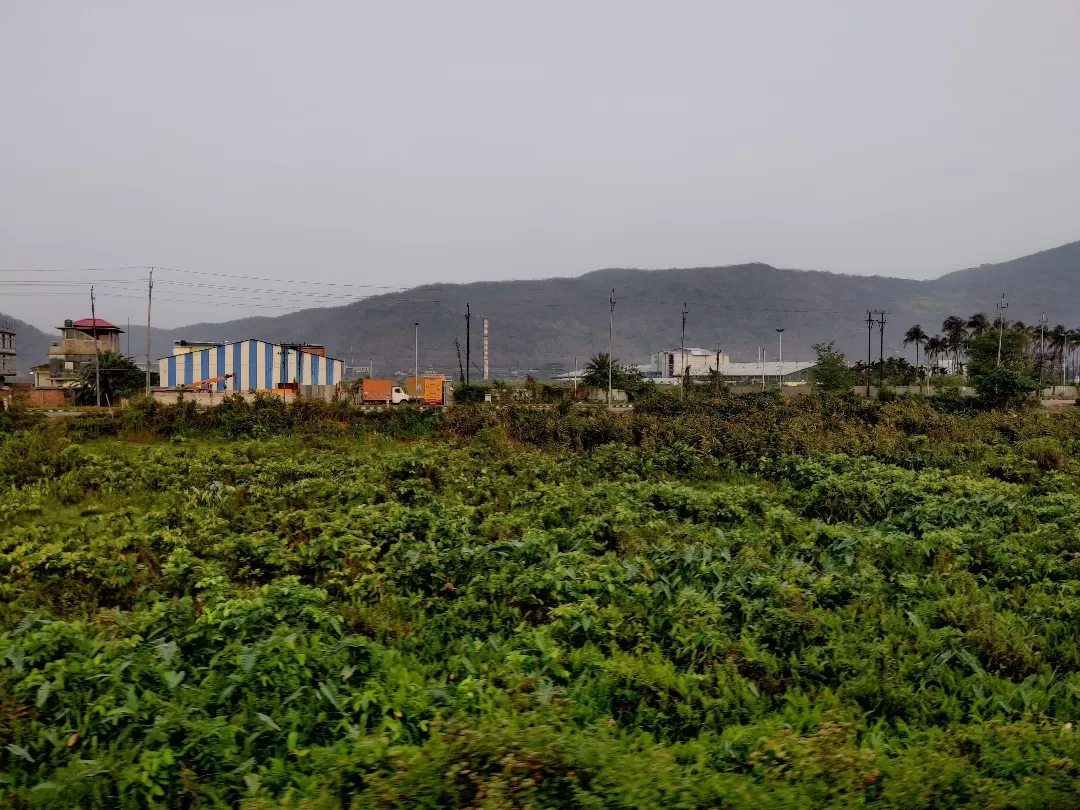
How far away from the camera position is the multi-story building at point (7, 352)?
57938 mm

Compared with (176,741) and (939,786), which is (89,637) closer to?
(176,741)

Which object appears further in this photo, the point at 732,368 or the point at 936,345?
the point at 732,368

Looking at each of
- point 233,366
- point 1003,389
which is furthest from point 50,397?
point 1003,389

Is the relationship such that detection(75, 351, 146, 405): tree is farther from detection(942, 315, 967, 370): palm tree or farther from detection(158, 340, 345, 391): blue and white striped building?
detection(942, 315, 967, 370): palm tree

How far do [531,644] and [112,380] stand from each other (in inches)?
1490

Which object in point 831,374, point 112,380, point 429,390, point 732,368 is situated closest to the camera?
point 429,390

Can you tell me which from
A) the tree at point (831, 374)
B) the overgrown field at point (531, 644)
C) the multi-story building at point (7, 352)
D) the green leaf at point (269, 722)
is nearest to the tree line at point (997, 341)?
the tree at point (831, 374)

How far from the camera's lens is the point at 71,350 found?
4903cm

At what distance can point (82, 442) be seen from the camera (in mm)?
17203

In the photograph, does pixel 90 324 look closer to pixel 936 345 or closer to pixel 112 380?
pixel 112 380

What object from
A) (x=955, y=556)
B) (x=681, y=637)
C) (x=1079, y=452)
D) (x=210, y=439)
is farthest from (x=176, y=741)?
(x=1079, y=452)

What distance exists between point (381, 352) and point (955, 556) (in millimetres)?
190267

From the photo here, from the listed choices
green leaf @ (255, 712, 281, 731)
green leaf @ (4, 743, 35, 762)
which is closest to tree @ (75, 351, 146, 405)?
green leaf @ (4, 743, 35, 762)

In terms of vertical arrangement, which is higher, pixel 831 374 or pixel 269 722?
pixel 831 374
